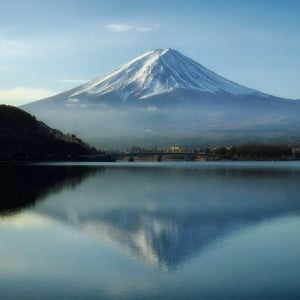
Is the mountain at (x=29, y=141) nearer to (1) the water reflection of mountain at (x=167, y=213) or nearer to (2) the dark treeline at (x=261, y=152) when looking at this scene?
(2) the dark treeline at (x=261, y=152)

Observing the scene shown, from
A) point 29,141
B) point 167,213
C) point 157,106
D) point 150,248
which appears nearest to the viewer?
point 150,248

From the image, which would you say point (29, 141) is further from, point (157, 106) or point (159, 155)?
point (157, 106)

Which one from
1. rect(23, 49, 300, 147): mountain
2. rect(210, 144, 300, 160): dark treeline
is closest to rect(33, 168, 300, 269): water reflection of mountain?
rect(210, 144, 300, 160): dark treeline

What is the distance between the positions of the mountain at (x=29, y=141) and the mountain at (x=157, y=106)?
36.0 meters

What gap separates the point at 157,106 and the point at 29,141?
57930 mm

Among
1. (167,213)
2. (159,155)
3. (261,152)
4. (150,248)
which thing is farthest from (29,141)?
(150,248)

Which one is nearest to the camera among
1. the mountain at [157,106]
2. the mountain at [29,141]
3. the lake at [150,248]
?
the lake at [150,248]

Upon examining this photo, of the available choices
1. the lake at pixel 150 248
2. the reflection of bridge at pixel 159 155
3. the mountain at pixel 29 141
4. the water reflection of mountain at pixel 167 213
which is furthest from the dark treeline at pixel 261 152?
the lake at pixel 150 248

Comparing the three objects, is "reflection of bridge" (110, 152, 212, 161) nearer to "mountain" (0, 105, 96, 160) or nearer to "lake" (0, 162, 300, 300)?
"mountain" (0, 105, 96, 160)

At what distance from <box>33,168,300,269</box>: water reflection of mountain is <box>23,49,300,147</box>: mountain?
73462mm

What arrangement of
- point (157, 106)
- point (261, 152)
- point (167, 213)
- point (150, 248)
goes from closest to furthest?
point (150, 248)
point (167, 213)
point (261, 152)
point (157, 106)

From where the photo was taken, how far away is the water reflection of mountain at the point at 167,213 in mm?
8375

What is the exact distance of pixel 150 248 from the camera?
8039 mm

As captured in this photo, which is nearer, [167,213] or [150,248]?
[150,248]
